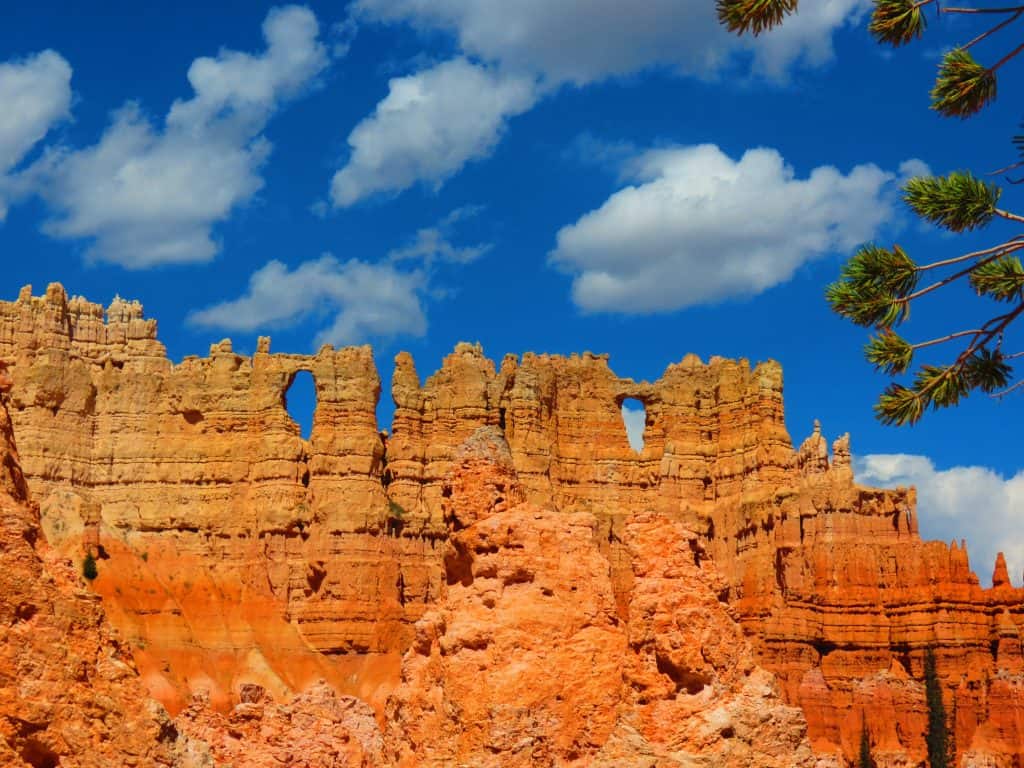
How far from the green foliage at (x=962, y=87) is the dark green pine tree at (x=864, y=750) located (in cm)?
6187

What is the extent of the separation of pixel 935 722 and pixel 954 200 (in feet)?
208

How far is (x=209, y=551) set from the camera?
78.2m

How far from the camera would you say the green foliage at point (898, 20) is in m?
15.4

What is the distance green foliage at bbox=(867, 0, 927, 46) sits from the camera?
15.4 meters

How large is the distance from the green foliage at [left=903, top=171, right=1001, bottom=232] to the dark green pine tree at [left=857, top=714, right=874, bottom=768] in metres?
61.6

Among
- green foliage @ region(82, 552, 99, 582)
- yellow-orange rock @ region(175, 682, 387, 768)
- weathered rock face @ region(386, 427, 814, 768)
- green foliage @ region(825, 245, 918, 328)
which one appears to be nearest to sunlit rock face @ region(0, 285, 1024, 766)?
green foliage @ region(82, 552, 99, 582)

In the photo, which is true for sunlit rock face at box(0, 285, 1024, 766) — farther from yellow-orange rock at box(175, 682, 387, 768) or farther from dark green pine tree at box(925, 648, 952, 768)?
yellow-orange rock at box(175, 682, 387, 768)

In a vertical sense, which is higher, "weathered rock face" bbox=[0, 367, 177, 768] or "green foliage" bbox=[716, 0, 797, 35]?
"green foliage" bbox=[716, 0, 797, 35]

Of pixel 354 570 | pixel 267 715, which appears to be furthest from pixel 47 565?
pixel 354 570

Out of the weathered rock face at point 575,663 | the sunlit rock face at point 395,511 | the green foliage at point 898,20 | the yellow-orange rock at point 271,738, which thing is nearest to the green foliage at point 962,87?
the green foliage at point 898,20

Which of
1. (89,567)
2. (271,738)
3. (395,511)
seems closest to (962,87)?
(271,738)

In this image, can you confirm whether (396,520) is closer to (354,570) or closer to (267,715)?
(354,570)

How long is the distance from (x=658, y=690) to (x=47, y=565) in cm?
824

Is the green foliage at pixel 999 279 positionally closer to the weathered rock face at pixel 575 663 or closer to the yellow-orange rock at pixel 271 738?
the weathered rock face at pixel 575 663
